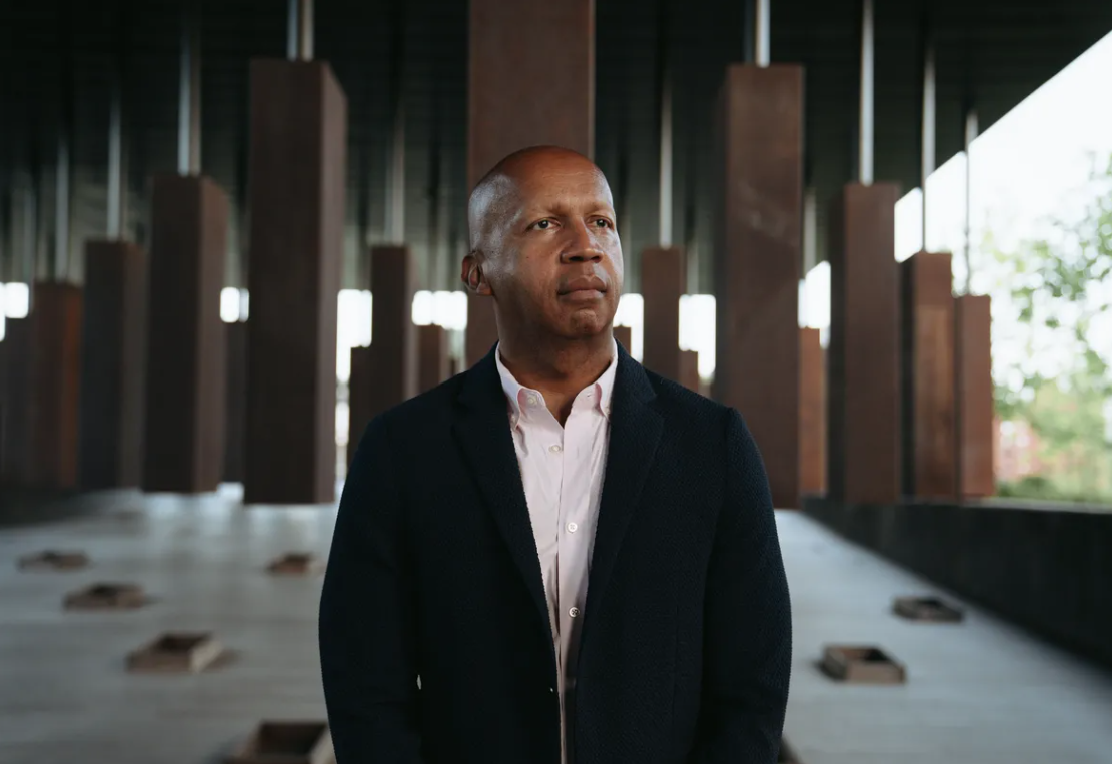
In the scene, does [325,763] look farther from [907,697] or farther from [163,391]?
[907,697]

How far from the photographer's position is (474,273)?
174 cm

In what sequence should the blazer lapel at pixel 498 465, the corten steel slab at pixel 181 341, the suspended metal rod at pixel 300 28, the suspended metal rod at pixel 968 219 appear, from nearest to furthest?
1. the blazer lapel at pixel 498 465
2. the suspended metal rod at pixel 300 28
3. the corten steel slab at pixel 181 341
4. the suspended metal rod at pixel 968 219

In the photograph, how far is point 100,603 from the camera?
31.4 ft

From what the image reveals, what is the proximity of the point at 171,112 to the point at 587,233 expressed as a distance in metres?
9.77

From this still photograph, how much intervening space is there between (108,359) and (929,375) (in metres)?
6.25

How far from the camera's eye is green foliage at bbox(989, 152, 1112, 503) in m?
15.8

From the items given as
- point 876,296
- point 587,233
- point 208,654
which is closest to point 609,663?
point 587,233

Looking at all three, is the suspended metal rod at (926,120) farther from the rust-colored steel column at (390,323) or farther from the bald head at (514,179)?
the bald head at (514,179)

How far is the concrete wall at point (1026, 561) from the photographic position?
25.2 feet

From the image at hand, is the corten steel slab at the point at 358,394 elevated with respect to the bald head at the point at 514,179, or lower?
lower

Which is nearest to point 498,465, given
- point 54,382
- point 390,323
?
point 390,323

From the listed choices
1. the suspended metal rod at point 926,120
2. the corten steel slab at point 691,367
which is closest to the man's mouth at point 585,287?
the suspended metal rod at point 926,120

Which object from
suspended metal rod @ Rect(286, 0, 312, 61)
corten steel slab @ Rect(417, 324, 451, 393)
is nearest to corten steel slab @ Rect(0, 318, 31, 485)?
corten steel slab @ Rect(417, 324, 451, 393)

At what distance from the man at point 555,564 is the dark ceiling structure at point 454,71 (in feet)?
15.6
